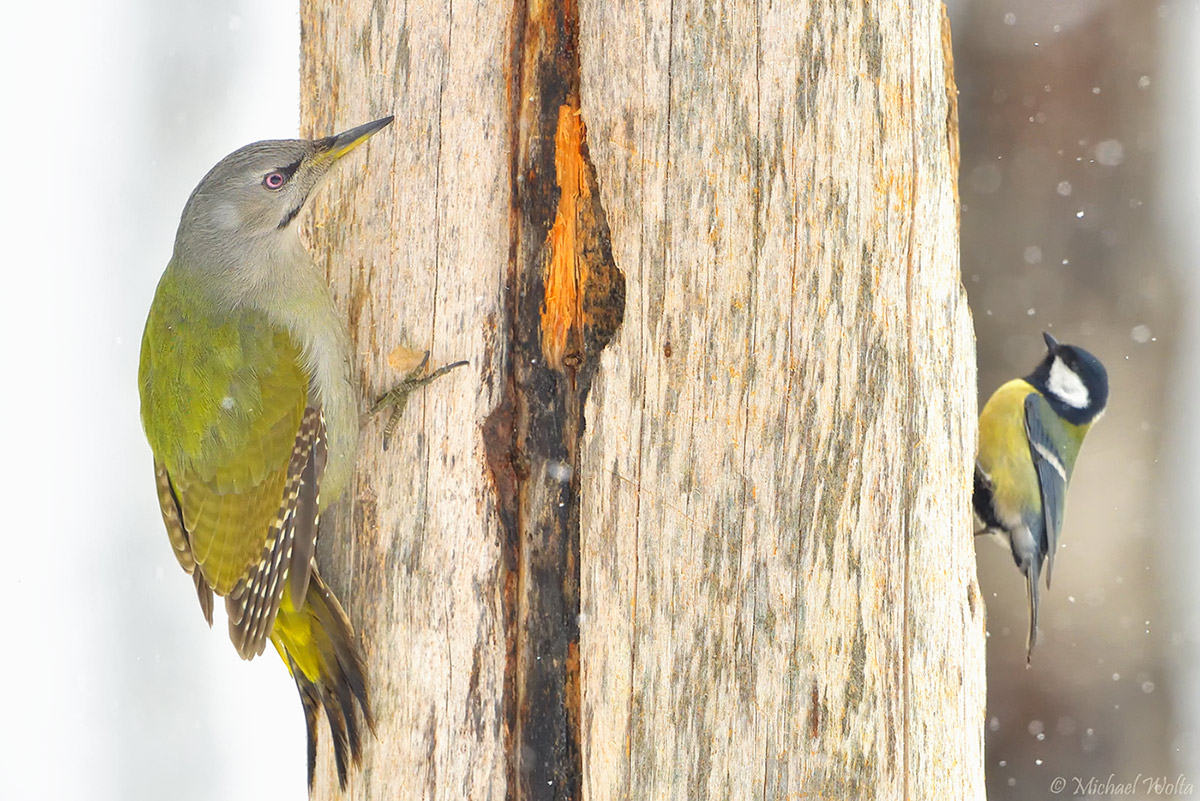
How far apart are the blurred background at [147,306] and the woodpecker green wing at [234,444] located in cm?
222

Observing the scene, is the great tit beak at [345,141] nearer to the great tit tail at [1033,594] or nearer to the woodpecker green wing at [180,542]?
the woodpecker green wing at [180,542]

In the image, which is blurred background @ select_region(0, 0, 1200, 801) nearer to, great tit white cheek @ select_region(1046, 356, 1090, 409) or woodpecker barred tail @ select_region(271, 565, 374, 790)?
great tit white cheek @ select_region(1046, 356, 1090, 409)

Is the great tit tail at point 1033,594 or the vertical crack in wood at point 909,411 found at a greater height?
the vertical crack in wood at point 909,411

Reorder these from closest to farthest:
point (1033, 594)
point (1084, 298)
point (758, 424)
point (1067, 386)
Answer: point (758, 424) → point (1033, 594) → point (1067, 386) → point (1084, 298)

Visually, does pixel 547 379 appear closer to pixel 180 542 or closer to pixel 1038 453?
pixel 180 542

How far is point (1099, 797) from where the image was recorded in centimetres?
504

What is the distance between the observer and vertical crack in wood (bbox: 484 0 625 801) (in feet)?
7.20

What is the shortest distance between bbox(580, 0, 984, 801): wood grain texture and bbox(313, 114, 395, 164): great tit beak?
508 millimetres

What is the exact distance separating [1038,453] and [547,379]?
Answer: 2775 millimetres

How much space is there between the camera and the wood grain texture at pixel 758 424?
212cm

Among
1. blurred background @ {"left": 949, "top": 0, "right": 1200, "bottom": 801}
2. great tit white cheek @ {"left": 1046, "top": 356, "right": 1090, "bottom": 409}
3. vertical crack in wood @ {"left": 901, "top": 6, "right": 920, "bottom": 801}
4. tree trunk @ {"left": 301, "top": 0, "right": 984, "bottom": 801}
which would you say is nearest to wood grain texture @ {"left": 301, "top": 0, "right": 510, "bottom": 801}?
tree trunk @ {"left": 301, "top": 0, "right": 984, "bottom": 801}

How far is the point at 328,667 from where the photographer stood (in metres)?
2.50

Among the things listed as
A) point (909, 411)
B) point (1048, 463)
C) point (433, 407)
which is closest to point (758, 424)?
point (909, 411)

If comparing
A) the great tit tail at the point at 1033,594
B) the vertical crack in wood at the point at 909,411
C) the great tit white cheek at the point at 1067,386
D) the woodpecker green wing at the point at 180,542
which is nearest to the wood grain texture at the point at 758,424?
the vertical crack in wood at the point at 909,411
